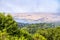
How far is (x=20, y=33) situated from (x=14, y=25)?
0.87m

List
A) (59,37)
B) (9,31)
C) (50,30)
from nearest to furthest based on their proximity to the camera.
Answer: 1. (9,31)
2. (59,37)
3. (50,30)

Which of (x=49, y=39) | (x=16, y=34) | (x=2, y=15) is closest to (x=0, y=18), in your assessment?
(x=2, y=15)

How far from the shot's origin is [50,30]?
21.0 metres

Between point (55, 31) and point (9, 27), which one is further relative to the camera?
point (55, 31)

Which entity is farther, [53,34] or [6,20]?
[53,34]

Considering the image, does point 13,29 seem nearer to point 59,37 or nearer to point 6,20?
point 6,20

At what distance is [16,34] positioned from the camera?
50.4 feet

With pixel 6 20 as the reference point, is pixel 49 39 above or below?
below

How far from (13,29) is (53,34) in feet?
19.6

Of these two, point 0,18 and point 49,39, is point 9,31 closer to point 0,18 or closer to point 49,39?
point 0,18

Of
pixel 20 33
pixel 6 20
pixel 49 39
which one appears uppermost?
pixel 6 20

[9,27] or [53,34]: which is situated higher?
[9,27]

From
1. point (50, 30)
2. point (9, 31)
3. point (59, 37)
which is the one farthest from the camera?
point (50, 30)

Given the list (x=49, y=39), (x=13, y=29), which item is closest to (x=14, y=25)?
(x=13, y=29)
